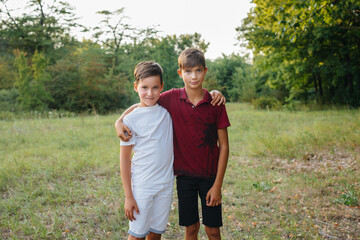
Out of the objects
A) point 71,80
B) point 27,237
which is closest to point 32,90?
point 71,80

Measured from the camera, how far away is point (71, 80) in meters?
17.8

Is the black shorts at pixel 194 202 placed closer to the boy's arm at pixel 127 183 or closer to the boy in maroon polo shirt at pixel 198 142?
the boy in maroon polo shirt at pixel 198 142

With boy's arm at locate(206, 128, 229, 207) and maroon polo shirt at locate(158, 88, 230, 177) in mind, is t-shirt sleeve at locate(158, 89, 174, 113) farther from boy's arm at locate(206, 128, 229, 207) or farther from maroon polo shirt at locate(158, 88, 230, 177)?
boy's arm at locate(206, 128, 229, 207)

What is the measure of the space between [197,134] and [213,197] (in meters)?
0.49

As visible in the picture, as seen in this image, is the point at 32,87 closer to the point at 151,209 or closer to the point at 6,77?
the point at 6,77

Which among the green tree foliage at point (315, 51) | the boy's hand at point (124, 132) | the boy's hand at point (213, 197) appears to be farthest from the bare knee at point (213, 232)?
the green tree foliage at point (315, 51)

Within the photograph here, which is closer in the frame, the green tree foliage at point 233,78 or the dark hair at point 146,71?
the dark hair at point 146,71

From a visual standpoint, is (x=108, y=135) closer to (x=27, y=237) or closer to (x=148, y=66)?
(x=27, y=237)

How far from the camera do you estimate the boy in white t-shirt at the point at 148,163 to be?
77.9 inches

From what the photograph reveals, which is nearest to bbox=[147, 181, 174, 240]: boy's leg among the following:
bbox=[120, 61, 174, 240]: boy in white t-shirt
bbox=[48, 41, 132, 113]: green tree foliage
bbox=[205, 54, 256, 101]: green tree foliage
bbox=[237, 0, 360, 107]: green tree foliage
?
bbox=[120, 61, 174, 240]: boy in white t-shirt

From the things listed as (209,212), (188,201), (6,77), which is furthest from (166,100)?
(6,77)

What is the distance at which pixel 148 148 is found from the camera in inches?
80.3

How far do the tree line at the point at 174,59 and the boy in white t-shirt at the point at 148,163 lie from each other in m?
3.59

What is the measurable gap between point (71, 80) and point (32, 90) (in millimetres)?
3258
